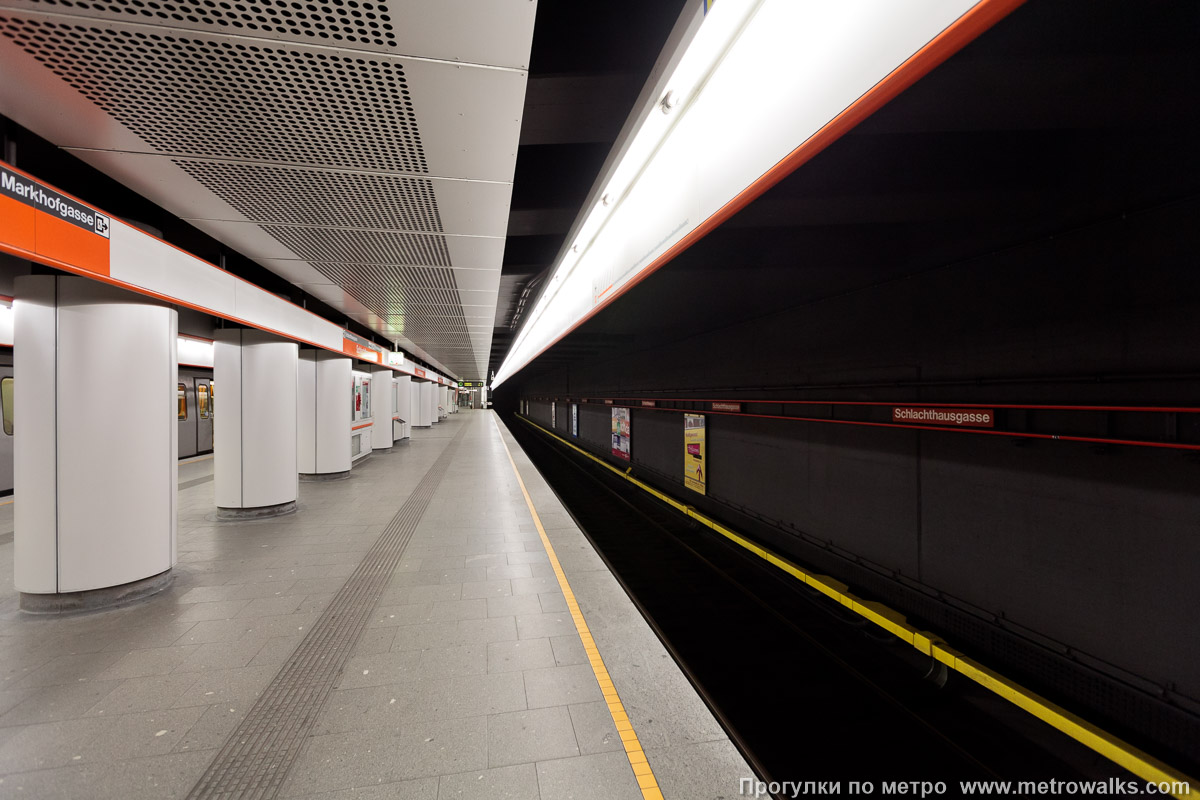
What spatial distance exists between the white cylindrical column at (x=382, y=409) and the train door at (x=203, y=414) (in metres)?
3.96

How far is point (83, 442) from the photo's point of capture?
3.42 meters

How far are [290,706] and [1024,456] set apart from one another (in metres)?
4.34

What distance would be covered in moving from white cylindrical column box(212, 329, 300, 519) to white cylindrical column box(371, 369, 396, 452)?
6819 millimetres

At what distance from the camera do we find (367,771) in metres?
1.95

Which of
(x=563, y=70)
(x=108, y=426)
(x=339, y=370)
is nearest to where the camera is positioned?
(x=108, y=426)

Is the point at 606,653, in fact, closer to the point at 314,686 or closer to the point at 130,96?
the point at 314,686

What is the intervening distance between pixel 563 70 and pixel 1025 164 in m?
3.30

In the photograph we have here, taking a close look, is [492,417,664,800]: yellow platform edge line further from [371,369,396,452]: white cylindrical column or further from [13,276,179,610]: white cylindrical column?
[371,369,396,452]: white cylindrical column

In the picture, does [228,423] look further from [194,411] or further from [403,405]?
[403,405]

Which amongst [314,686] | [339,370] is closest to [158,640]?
[314,686]

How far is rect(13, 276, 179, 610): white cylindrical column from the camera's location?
331 cm

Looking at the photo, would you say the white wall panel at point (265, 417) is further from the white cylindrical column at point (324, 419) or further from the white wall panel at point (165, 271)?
the white cylindrical column at point (324, 419)

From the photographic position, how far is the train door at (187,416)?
36.3ft

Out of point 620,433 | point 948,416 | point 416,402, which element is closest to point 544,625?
point 948,416
